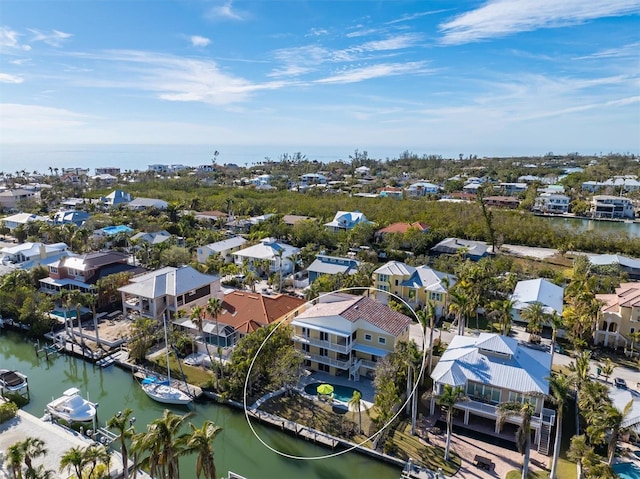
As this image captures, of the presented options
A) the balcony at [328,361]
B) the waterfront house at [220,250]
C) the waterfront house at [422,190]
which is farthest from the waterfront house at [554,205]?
the balcony at [328,361]

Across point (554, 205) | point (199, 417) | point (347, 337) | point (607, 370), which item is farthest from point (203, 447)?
point (554, 205)

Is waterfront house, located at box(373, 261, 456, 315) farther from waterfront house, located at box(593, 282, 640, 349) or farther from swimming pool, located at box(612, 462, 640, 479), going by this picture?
swimming pool, located at box(612, 462, 640, 479)

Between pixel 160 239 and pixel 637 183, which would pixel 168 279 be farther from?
pixel 637 183

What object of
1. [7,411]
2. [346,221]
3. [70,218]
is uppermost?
[346,221]

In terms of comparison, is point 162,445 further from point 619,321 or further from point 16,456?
point 619,321

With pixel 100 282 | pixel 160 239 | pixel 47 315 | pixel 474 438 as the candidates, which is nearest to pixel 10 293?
pixel 47 315

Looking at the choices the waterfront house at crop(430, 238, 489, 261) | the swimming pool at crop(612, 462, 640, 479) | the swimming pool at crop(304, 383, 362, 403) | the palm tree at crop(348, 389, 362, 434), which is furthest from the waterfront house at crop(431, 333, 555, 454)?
the waterfront house at crop(430, 238, 489, 261)
